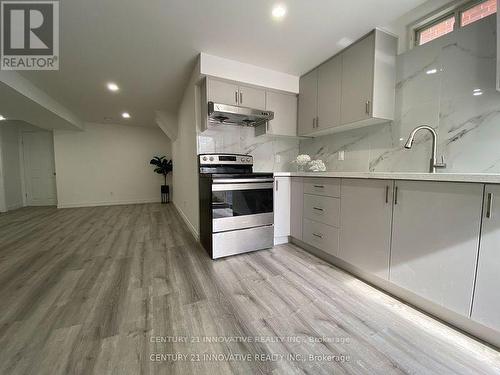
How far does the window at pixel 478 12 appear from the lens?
55.5 inches

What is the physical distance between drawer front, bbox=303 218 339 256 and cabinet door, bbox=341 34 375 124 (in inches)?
45.1

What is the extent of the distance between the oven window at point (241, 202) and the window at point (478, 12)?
214cm

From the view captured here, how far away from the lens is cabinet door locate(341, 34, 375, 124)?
1849 millimetres

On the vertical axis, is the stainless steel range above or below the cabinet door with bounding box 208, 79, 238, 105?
below

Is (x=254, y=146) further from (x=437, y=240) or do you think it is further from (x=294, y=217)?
(x=437, y=240)

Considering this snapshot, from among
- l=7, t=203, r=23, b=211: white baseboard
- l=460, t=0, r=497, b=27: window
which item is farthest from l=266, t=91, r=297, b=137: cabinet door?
l=7, t=203, r=23, b=211: white baseboard

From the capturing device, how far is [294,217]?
8.02 ft

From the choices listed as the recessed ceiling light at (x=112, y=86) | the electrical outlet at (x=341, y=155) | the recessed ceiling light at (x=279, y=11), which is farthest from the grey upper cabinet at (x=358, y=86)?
the recessed ceiling light at (x=112, y=86)

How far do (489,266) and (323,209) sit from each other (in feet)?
3.71

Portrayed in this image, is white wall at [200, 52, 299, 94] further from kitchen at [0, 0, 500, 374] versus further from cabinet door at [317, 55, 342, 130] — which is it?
cabinet door at [317, 55, 342, 130]

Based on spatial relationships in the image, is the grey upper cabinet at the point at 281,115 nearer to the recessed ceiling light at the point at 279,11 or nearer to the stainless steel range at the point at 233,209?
the stainless steel range at the point at 233,209

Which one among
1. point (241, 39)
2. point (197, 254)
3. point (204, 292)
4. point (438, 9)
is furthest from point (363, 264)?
point (241, 39)

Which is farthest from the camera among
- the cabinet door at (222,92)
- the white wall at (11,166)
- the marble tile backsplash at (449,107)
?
the white wall at (11,166)

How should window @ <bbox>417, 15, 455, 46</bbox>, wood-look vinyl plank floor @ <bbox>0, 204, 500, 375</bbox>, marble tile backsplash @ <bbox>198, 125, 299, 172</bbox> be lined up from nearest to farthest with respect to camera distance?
wood-look vinyl plank floor @ <bbox>0, 204, 500, 375</bbox> → window @ <bbox>417, 15, 455, 46</bbox> → marble tile backsplash @ <bbox>198, 125, 299, 172</bbox>
